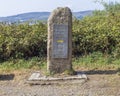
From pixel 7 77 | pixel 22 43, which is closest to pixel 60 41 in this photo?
pixel 7 77

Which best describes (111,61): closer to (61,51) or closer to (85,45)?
(85,45)

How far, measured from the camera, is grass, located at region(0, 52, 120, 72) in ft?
39.3

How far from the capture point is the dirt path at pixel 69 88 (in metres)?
8.83

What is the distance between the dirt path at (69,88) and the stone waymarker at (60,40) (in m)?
0.73

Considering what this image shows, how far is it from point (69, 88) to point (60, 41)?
1702mm

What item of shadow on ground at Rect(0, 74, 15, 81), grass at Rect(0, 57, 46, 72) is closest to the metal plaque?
shadow on ground at Rect(0, 74, 15, 81)

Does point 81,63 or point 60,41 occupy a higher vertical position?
point 60,41

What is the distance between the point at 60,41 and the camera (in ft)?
35.1

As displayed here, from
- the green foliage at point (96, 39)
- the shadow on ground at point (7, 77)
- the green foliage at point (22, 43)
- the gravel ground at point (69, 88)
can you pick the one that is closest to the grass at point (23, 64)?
the green foliage at point (22, 43)

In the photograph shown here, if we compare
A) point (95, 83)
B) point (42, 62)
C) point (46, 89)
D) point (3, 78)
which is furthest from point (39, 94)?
point (42, 62)

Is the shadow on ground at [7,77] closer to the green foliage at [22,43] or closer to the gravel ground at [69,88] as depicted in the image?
the gravel ground at [69,88]

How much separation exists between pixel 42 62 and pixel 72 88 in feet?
11.8

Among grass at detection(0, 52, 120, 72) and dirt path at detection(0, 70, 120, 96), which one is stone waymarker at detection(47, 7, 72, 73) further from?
grass at detection(0, 52, 120, 72)

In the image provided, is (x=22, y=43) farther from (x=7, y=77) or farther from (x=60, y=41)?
(x=60, y=41)
